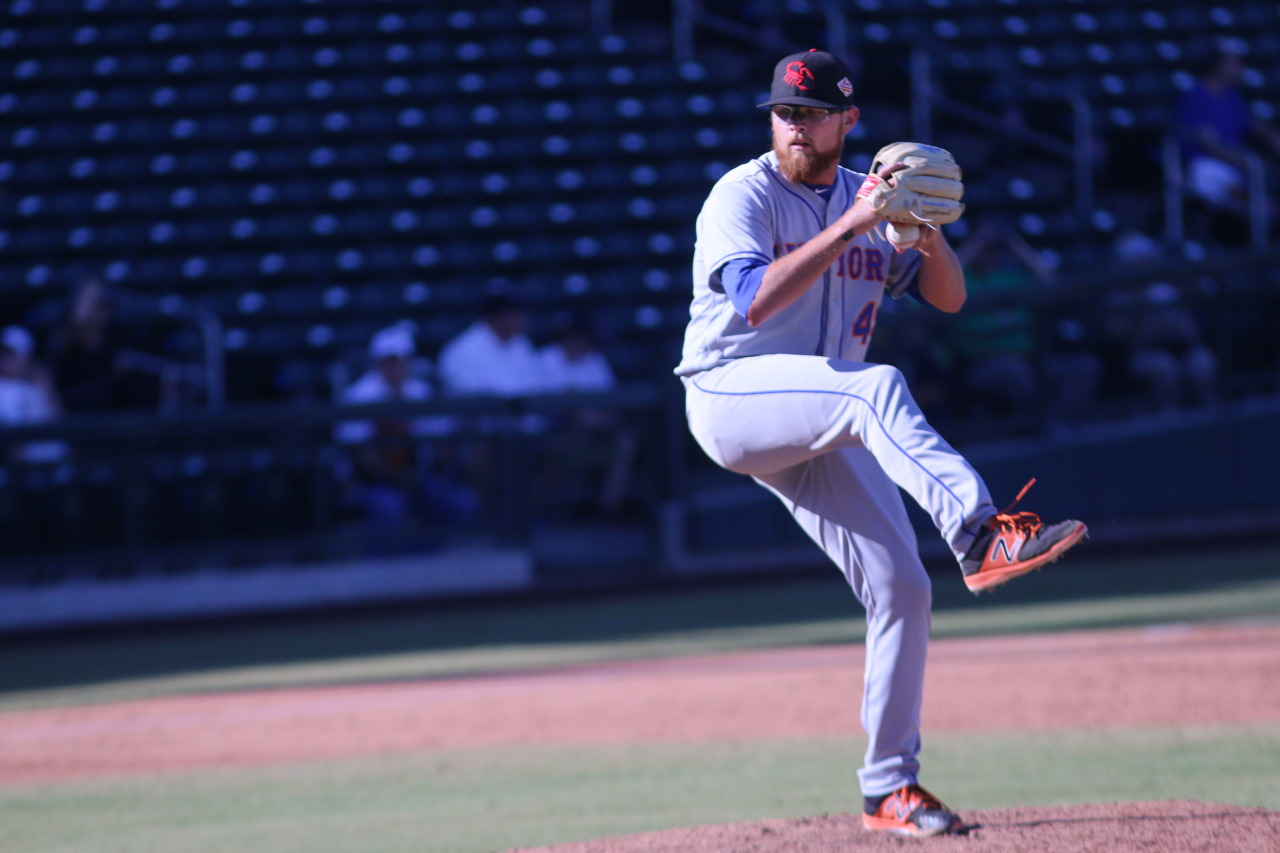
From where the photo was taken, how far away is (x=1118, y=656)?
639cm

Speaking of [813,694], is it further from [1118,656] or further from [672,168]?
[672,168]

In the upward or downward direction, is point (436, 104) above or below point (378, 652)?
above

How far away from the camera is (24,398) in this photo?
9086mm

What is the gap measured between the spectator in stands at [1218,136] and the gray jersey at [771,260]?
9.02 meters

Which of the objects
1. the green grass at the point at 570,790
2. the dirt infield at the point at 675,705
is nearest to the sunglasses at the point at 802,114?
the green grass at the point at 570,790

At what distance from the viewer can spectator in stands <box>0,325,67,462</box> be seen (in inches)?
349

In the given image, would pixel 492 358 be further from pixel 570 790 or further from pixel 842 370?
pixel 842 370

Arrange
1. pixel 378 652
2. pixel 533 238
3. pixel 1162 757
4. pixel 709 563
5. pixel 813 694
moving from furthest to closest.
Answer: pixel 533 238
pixel 709 563
pixel 378 652
pixel 813 694
pixel 1162 757

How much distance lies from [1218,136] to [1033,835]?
9914 mm

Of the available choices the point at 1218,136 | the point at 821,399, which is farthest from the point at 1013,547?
the point at 1218,136

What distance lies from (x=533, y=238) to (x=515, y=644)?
17.7 feet

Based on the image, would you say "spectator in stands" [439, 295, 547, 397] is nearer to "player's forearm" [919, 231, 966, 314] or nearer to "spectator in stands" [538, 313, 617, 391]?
"spectator in stands" [538, 313, 617, 391]

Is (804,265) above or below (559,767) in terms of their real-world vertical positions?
above

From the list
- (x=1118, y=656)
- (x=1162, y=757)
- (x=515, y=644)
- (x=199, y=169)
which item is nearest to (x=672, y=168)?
(x=199, y=169)
